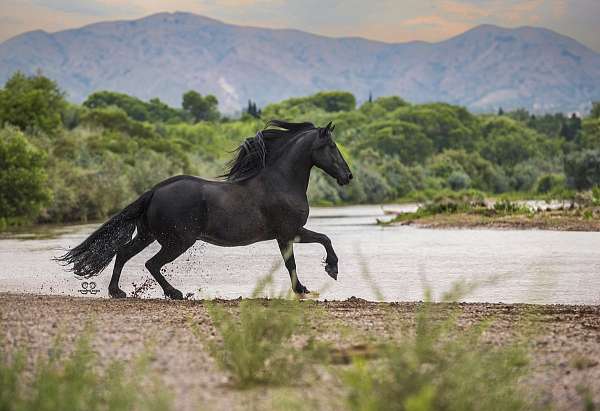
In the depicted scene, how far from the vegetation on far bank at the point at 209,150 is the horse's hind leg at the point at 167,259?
245cm

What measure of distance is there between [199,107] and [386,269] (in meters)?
167

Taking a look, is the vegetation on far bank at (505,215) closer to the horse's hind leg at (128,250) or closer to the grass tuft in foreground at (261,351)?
the horse's hind leg at (128,250)

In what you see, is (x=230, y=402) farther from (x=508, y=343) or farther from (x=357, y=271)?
(x=357, y=271)

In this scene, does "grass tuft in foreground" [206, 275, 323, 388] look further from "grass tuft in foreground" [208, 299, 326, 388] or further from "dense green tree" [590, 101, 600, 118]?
"dense green tree" [590, 101, 600, 118]

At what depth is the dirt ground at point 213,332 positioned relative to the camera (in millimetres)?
5965

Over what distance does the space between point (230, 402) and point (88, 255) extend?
704 centimetres

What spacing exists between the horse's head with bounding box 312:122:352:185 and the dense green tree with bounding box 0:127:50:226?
29891 mm

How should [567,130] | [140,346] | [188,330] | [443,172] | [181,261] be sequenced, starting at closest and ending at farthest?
[140,346], [188,330], [181,261], [443,172], [567,130]

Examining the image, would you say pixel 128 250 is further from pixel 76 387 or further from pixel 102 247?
pixel 76 387

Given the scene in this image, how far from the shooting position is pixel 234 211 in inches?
470

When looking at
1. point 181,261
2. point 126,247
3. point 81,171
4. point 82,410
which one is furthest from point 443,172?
point 82,410

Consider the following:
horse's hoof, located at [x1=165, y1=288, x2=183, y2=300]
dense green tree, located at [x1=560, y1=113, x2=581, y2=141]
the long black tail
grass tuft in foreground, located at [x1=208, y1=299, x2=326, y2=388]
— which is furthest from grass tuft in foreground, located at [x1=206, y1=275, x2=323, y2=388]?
dense green tree, located at [x1=560, y1=113, x2=581, y2=141]

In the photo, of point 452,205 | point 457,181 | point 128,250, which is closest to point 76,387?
point 128,250

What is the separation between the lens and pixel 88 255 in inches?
484
